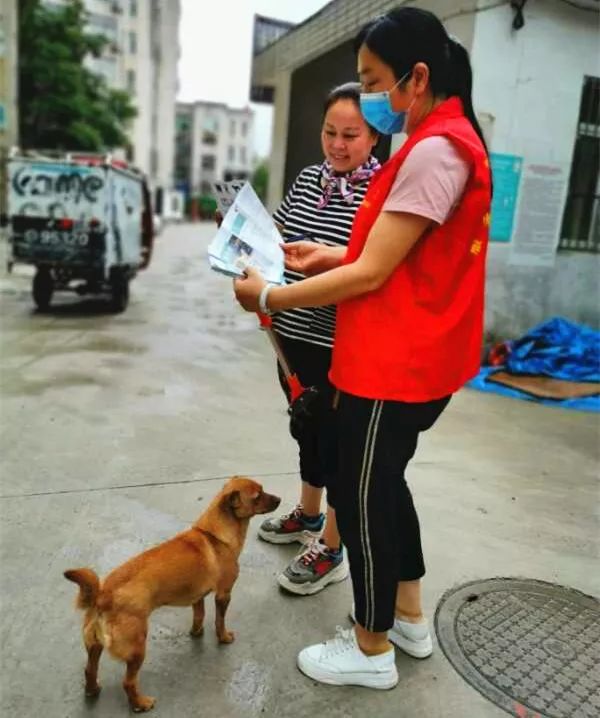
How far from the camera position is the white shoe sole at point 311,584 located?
7.48 feet

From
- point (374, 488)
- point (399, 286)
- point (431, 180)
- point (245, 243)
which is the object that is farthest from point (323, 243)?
point (374, 488)

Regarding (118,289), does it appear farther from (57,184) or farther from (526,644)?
(526,644)

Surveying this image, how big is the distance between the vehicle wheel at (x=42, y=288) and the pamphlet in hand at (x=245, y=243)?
271 inches

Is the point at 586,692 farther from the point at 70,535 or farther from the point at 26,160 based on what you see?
the point at 26,160

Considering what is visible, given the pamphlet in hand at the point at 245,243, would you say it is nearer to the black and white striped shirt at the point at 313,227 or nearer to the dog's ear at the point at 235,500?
the black and white striped shirt at the point at 313,227

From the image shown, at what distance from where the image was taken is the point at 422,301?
1566 mm

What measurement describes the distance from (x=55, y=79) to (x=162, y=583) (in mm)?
23632

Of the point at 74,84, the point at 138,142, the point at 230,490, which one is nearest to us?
the point at 230,490

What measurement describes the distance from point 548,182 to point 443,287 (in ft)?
16.4

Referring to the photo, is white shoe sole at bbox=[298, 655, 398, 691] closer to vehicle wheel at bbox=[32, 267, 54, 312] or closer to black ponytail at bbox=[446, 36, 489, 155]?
black ponytail at bbox=[446, 36, 489, 155]

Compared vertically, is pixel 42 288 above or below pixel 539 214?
below

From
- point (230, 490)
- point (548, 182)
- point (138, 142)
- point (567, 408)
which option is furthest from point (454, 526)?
point (138, 142)

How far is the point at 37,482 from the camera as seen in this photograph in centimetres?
305

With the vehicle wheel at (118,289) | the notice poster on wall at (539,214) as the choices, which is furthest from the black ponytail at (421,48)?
the vehicle wheel at (118,289)
